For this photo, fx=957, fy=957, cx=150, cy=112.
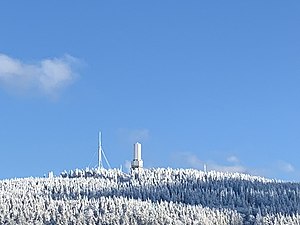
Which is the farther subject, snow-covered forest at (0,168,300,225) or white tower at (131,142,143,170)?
white tower at (131,142,143,170)

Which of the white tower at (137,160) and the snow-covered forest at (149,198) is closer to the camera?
the snow-covered forest at (149,198)

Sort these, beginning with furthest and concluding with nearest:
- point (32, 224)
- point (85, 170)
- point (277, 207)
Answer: point (85, 170), point (277, 207), point (32, 224)

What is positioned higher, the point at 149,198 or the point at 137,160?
the point at 137,160

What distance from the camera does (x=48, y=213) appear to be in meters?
69.2

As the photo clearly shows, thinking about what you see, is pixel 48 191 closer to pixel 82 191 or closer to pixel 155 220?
pixel 82 191

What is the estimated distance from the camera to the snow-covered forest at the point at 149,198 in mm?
68688

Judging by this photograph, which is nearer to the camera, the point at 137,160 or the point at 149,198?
the point at 149,198

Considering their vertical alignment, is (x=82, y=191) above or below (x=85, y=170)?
below

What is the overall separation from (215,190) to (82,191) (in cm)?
1122

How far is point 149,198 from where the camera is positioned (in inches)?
3073

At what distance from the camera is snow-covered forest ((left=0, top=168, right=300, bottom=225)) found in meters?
68.7

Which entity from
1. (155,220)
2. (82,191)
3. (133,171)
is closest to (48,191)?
(82,191)

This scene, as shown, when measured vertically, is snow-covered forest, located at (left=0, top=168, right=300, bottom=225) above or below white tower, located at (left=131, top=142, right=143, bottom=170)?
below

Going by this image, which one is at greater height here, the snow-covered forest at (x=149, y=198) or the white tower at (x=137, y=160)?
the white tower at (x=137, y=160)
